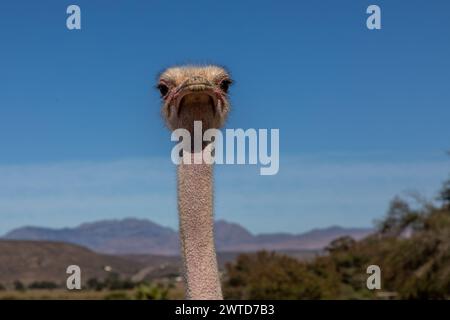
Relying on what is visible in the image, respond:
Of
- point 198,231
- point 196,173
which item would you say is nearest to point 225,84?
point 196,173

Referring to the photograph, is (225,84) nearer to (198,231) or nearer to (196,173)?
(196,173)

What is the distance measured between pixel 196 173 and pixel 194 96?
0.38 m

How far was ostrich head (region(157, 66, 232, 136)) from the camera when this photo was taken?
176 inches

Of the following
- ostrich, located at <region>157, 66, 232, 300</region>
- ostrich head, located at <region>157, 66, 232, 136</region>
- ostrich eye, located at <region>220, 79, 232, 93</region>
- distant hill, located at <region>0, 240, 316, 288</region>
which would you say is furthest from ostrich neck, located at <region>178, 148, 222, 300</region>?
distant hill, located at <region>0, 240, 316, 288</region>

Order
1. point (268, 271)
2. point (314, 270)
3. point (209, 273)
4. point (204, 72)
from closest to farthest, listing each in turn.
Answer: point (209, 273) < point (204, 72) < point (268, 271) < point (314, 270)

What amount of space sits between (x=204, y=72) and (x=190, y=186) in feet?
1.90

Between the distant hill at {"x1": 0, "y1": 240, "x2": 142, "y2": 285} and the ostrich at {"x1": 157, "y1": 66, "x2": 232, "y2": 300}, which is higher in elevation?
the distant hill at {"x1": 0, "y1": 240, "x2": 142, "y2": 285}

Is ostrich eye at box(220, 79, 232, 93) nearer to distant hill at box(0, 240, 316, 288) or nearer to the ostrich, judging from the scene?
the ostrich

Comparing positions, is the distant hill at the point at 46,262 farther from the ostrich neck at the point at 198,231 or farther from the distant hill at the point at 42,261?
the ostrich neck at the point at 198,231

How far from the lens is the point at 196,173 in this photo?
4.41 metres
